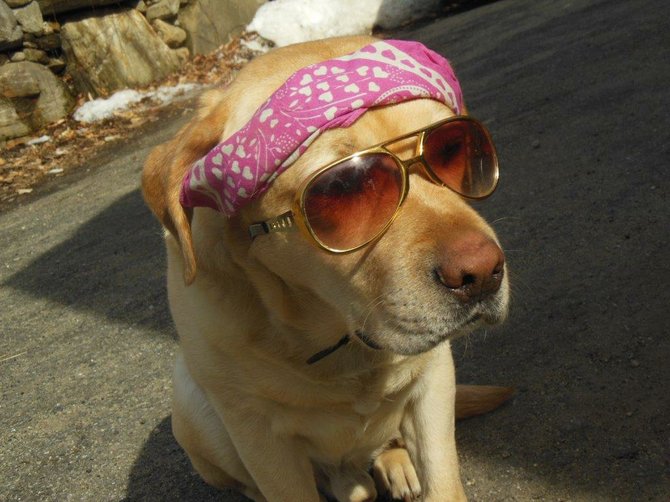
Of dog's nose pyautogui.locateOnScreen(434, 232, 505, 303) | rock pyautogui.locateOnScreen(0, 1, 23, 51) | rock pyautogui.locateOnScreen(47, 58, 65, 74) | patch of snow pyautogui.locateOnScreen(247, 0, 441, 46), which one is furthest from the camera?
patch of snow pyautogui.locateOnScreen(247, 0, 441, 46)

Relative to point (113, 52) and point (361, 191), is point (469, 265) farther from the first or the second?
point (113, 52)

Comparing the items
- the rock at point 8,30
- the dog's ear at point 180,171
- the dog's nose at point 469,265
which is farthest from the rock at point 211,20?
the dog's nose at point 469,265

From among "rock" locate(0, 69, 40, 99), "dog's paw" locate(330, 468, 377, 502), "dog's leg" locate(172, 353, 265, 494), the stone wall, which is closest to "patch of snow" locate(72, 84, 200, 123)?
the stone wall

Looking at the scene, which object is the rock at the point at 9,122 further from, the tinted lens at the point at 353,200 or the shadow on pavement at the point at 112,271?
the tinted lens at the point at 353,200

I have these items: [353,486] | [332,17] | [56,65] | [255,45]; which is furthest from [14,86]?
[353,486]

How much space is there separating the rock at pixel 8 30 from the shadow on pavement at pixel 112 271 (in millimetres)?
4016

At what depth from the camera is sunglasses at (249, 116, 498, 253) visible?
1874 millimetres

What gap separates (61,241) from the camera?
5973mm

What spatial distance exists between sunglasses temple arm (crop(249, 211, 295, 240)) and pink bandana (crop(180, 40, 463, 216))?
0.08m

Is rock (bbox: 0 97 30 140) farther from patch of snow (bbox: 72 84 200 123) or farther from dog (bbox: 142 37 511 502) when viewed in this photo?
dog (bbox: 142 37 511 502)

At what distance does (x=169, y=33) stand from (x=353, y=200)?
31.3ft

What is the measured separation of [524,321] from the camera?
319 cm

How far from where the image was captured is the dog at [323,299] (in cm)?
187

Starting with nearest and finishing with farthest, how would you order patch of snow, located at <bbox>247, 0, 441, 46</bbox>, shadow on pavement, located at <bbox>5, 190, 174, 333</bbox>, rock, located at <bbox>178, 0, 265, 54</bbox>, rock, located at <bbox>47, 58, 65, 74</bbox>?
shadow on pavement, located at <bbox>5, 190, 174, 333</bbox> → rock, located at <bbox>47, 58, 65, 74</bbox> → patch of snow, located at <bbox>247, 0, 441, 46</bbox> → rock, located at <bbox>178, 0, 265, 54</bbox>
